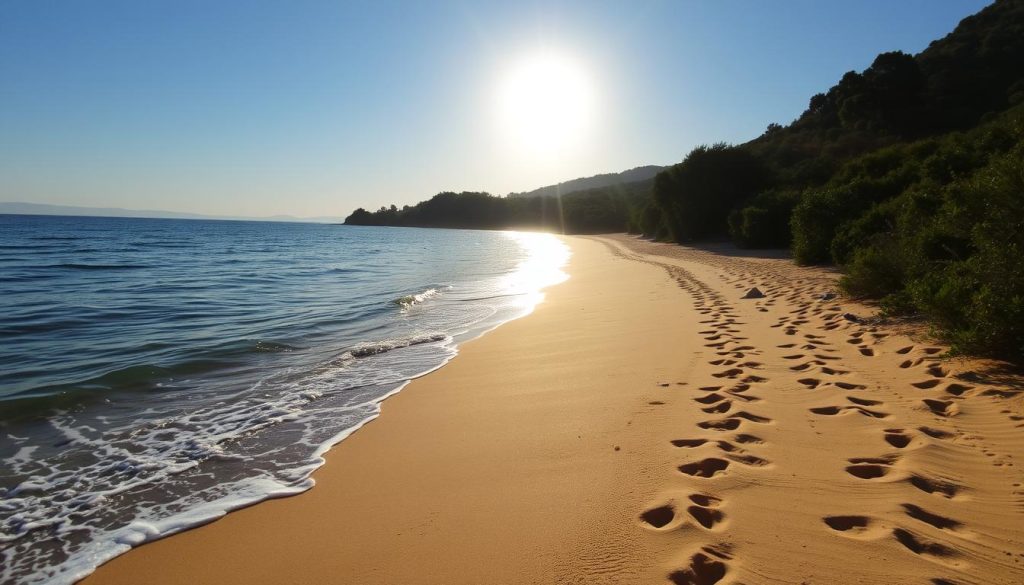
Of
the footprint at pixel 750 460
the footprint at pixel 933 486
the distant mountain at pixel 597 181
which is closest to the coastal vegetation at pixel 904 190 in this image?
the footprint at pixel 933 486

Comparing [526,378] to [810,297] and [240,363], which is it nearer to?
[240,363]

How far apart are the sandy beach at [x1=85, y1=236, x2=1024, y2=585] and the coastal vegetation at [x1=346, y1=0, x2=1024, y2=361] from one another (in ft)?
2.28

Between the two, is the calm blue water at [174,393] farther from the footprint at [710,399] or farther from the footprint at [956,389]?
the footprint at [956,389]

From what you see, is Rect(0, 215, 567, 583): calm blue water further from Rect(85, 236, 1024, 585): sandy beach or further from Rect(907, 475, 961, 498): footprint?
Rect(907, 475, 961, 498): footprint

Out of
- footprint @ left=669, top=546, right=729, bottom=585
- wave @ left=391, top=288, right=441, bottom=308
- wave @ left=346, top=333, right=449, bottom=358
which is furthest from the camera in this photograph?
wave @ left=391, top=288, right=441, bottom=308

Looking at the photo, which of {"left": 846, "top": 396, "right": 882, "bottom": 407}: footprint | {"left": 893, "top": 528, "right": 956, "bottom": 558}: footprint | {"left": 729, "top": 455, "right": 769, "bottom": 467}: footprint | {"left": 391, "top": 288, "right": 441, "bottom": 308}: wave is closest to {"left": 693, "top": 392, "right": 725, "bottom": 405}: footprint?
{"left": 846, "top": 396, "right": 882, "bottom": 407}: footprint

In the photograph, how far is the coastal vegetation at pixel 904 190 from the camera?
4.33m

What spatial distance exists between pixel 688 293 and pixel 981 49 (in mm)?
47095

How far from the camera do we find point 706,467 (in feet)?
9.31

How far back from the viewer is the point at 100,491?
322 centimetres

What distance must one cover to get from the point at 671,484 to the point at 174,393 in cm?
505

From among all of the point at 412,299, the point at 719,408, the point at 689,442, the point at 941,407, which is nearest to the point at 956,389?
the point at 941,407

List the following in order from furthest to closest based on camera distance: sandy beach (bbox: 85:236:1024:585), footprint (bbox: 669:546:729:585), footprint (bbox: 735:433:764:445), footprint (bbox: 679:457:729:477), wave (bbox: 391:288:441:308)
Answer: wave (bbox: 391:288:441:308) → footprint (bbox: 735:433:764:445) → footprint (bbox: 679:457:729:477) → sandy beach (bbox: 85:236:1024:585) → footprint (bbox: 669:546:729:585)

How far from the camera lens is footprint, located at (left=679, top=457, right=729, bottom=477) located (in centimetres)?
278
